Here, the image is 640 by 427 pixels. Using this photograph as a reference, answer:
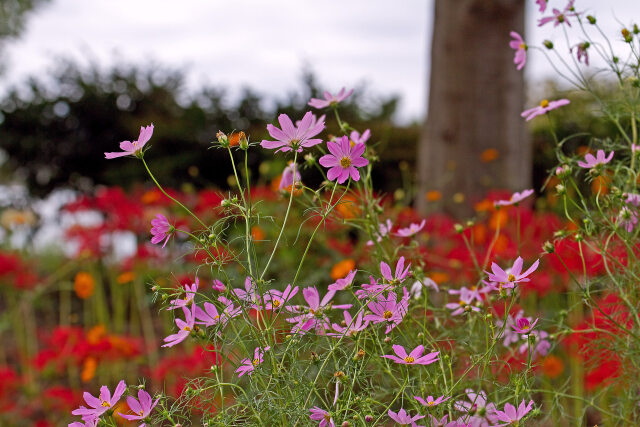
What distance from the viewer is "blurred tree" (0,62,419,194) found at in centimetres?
539

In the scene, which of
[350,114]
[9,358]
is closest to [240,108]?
[350,114]

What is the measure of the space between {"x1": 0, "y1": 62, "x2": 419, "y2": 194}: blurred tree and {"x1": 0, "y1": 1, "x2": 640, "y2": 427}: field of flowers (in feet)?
2.96

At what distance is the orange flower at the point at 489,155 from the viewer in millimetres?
3508

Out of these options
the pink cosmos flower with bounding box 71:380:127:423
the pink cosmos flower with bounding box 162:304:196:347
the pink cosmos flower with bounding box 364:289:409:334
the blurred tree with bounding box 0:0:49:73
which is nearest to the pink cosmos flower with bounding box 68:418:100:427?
the pink cosmos flower with bounding box 71:380:127:423

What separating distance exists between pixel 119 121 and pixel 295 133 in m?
5.62

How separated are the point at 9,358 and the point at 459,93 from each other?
3.05m

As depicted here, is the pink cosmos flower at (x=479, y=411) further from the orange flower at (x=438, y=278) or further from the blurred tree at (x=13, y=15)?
the blurred tree at (x=13, y=15)

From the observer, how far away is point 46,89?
6211mm

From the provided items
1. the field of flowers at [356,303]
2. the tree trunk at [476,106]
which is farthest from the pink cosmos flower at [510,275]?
the tree trunk at [476,106]

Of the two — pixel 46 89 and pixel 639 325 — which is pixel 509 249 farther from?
pixel 46 89

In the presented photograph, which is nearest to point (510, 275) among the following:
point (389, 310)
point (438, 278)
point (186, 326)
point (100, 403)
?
point (389, 310)

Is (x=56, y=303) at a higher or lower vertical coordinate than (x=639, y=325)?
lower

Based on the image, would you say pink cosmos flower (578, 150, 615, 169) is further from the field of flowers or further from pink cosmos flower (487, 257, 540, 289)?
pink cosmos flower (487, 257, 540, 289)

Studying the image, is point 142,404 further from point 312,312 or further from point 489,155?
point 489,155
